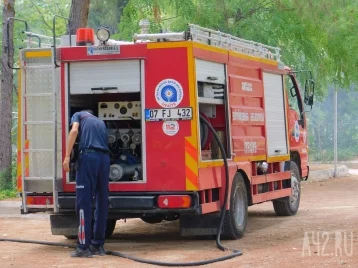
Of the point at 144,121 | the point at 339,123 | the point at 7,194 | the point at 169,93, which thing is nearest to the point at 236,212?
the point at 144,121

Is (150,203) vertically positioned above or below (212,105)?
below

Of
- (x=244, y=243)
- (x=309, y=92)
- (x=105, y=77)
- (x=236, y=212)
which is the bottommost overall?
(x=244, y=243)

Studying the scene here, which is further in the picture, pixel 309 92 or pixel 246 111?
pixel 309 92

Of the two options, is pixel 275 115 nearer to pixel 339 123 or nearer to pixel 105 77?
pixel 105 77

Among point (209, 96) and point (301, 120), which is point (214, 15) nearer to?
point (301, 120)

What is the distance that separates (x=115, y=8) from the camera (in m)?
30.6

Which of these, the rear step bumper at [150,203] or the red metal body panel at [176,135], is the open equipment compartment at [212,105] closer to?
the red metal body panel at [176,135]

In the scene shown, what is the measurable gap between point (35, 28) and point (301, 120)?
1152 inches

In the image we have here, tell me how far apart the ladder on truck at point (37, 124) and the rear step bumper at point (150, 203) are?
1.52 ft

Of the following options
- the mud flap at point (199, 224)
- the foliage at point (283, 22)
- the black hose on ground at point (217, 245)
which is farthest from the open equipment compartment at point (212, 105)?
the foliage at point (283, 22)

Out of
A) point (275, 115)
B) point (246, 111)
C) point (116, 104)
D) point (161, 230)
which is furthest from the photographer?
point (275, 115)

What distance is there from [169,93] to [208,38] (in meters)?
1.10

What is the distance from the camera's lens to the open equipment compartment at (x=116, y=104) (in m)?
12.0

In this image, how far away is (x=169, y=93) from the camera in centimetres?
1185
